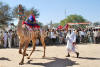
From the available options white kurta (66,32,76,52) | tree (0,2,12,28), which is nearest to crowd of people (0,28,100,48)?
white kurta (66,32,76,52)

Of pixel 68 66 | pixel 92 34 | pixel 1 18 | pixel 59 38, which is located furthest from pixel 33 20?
pixel 1 18

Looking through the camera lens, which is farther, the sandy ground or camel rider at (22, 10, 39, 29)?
camel rider at (22, 10, 39, 29)

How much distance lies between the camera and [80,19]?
275 ft

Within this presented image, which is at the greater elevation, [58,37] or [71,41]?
[58,37]

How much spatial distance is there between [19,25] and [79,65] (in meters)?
3.69

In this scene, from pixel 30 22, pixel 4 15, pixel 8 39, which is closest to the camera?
pixel 30 22

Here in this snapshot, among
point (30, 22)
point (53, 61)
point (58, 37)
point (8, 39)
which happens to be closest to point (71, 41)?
point (53, 61)

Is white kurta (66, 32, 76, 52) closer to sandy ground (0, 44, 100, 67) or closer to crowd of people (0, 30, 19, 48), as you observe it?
sandy ground (0, 44, 100, 67)

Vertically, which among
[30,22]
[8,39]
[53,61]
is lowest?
[53,61]

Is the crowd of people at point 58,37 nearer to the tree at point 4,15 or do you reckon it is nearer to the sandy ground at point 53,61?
the sandy ground at point 53,61

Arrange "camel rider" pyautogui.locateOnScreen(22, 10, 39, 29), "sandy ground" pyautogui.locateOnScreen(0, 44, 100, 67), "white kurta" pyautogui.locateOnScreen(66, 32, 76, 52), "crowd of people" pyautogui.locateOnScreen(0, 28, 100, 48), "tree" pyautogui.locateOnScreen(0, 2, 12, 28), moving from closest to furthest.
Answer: "sandy ground" pyautogui.locateOnScreen(0, 44, 100, 67) < "camel rider" pyautogui.locateOnScreen(22, 10, 39, 29) < "white kurta" pyautogui.locateOnScreen(66, 32, 76, 52) < "crowd of people" pyautogui.locateOnScreen(0, 28, 100, 48) < "tree" pyautogui.locateOnScreen(0, 2, 12, 28)

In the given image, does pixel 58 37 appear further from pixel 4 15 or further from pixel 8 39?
pixel 4 15

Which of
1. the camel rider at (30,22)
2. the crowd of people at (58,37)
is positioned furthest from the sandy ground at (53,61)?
the crowd of people at (58,37)

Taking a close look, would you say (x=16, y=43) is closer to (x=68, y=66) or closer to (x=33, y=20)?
(x=33, y=20)
